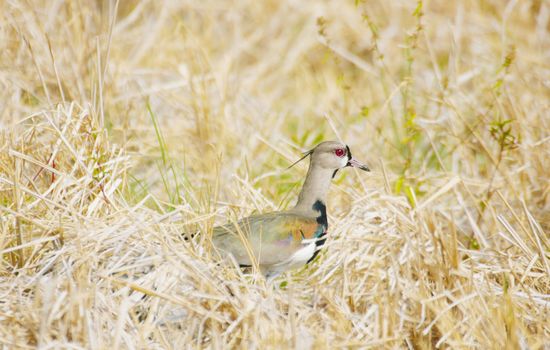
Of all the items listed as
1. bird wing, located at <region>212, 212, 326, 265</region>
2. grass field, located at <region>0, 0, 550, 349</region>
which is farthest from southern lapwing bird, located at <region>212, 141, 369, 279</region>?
grass field, located at <region>0, 0, 550, 349</region>

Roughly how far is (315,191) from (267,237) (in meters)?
0.44

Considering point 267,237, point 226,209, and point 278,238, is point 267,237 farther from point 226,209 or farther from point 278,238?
point 226,209

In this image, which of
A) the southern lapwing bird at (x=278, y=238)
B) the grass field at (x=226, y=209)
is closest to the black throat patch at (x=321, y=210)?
the southern lapwing bird at (x=278, y=238)

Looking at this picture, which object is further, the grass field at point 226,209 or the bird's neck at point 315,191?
the bird's neck at point 315,191

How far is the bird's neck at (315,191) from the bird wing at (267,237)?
Result: 18cm

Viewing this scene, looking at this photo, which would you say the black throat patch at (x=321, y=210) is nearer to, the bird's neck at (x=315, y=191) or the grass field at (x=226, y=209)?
the bird's neck at (x=315, y=191)

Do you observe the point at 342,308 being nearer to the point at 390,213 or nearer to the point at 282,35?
A: the point at 390,213

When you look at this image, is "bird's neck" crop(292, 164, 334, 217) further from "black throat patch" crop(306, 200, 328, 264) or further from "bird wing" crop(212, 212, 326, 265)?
"bird wing" crop(212, 212, 326, 265)

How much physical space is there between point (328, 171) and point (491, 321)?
1.13m

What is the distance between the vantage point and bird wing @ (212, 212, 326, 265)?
3.38 meters

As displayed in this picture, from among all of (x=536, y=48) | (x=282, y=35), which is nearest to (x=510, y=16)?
(x=536, y=48)

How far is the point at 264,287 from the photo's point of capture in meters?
3.16

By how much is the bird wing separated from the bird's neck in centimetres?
18

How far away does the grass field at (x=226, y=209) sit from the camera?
2938mm
